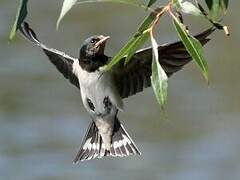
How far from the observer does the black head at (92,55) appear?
2119 mm

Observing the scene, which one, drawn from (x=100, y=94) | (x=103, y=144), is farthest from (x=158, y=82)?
(x=103, y=144)

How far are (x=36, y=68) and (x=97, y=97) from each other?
438 cm

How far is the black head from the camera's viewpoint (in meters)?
2.12

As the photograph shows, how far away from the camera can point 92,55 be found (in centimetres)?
214

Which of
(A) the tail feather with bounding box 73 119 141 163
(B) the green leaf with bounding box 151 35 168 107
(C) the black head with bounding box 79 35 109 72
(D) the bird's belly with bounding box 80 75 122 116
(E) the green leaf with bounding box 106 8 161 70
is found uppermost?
(E) the green leaf with bounding box 106 8 161 70

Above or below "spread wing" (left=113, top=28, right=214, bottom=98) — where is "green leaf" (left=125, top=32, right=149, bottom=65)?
above

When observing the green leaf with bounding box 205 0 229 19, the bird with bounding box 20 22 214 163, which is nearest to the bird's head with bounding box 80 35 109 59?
the bird with bounding box 20 22 214 163

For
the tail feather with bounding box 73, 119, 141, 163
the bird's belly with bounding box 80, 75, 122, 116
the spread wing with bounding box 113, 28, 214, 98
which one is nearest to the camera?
the spread wing with bounding box 113, 28, 214, 98

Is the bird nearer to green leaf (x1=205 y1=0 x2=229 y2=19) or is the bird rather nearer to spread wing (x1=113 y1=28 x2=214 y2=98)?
spread wing (x1=113 y1=28 x2=214 y2=98)

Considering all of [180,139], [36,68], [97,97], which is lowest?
[180,139]

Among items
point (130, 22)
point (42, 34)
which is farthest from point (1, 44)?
point (130, 22)

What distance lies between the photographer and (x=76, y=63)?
2.16m

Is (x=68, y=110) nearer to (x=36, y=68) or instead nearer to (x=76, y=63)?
(x=36, y=68)

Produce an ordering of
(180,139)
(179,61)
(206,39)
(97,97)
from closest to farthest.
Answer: (206,39), (179,61), (97,97), (180,139)
